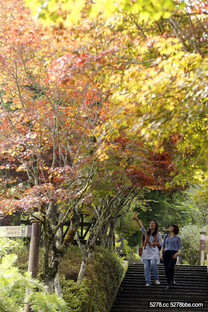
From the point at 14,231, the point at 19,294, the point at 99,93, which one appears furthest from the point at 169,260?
the point at 19,294

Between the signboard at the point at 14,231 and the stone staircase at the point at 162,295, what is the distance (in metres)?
5.32

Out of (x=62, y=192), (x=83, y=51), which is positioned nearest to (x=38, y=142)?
(x=62, y=192)

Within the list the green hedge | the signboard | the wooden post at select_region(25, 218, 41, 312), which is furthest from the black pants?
the signboard

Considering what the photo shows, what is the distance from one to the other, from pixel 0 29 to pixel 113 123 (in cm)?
379

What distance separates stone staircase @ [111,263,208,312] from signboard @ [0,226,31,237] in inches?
210

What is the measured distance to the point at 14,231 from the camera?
5.54 m

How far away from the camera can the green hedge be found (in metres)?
7.26

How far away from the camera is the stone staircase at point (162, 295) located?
1009cm

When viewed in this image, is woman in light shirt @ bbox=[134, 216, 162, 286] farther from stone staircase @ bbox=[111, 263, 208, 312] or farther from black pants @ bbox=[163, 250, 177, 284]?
stone staircase @ bbox=[111, 263, 208, 312]

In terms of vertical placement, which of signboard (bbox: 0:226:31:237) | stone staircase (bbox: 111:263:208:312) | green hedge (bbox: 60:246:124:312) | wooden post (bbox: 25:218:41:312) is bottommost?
stone staircase (bbox: 111:263:208:312)

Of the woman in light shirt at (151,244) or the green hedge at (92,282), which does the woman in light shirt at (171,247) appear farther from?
the green hedge at (92,282)

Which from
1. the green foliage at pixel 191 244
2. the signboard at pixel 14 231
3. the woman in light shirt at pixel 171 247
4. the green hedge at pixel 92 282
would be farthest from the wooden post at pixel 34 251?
the green foliage at pixel 191 244

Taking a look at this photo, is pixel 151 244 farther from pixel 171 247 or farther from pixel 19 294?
pixel 19 294

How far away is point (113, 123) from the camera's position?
562 cm
